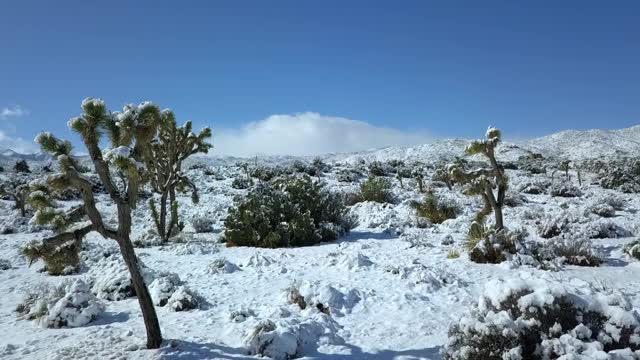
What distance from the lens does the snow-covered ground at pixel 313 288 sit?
6578mm

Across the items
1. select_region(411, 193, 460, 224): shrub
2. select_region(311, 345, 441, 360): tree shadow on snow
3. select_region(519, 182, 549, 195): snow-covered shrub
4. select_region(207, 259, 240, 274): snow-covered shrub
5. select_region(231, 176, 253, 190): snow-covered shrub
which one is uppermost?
select_region(231, 176, 253, 190): snow-covered shrub

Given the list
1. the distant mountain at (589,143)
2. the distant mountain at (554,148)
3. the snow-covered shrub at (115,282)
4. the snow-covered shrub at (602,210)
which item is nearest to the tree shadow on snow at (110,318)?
the snow-covered shrub at (115,282)

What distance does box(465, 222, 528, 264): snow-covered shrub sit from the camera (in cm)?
1018

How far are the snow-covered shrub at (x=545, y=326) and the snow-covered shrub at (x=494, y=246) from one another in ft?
15.7

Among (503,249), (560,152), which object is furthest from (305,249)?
(560,152)

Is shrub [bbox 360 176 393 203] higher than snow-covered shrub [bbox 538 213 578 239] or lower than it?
higher

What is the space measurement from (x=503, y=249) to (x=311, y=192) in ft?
20.8

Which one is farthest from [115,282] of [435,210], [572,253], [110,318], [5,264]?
[435,210]

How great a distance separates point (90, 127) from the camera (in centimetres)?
602

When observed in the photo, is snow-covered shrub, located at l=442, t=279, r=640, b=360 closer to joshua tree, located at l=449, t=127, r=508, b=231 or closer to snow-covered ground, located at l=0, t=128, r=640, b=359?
snow-covered ground, located at l=0, t=128, r=640, b=359

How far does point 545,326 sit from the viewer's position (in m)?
4.95

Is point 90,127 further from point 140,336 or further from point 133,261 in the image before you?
point 140,336

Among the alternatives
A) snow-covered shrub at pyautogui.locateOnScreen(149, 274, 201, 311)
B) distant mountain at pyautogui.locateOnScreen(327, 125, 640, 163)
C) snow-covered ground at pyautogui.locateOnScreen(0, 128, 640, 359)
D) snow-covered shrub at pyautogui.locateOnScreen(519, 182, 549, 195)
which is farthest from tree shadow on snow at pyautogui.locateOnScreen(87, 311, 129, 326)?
distant mountain at pyautogui.locateOnScreen(327, 125, 640, 163)

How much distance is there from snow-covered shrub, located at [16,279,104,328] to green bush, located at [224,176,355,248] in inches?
212
